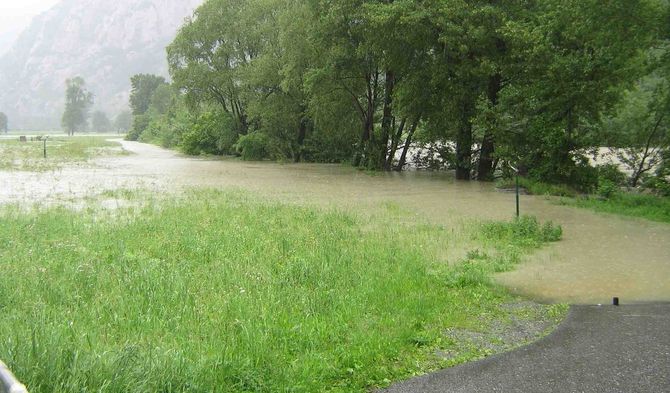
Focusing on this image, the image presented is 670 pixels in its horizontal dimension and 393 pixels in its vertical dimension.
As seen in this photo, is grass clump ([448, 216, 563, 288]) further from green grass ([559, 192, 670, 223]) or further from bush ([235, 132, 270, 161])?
bush ([235, 132, 270, 161])

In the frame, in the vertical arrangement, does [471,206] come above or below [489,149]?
below

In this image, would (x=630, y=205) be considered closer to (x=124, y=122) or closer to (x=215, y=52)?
(x=215, y=52)

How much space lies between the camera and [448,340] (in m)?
5.57

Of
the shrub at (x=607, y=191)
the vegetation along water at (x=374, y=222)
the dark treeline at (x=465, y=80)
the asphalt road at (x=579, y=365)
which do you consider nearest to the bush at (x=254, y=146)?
the dark treeline at (x=465, y=80)

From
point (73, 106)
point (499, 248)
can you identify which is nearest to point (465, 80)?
point (499, 248)

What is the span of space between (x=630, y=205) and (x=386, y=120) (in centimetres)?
1492

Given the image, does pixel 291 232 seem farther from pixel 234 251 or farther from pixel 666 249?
pixel 666 249

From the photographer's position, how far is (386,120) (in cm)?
2864

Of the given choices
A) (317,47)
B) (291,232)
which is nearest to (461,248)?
(291,232)

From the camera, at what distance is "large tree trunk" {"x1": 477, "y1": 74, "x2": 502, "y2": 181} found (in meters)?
21.8

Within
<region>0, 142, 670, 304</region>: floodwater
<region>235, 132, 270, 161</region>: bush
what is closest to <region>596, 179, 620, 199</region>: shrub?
<region>0, 142, 670, 304</region>: floodwater

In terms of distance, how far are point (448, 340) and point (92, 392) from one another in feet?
10.7

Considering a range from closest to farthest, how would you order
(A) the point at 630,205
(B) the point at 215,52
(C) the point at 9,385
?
1. (C) the point at 9,385
2. (A) the point at 630,205
3. (B) the point at 215,52

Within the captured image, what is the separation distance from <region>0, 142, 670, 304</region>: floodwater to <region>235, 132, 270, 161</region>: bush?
254 inches
